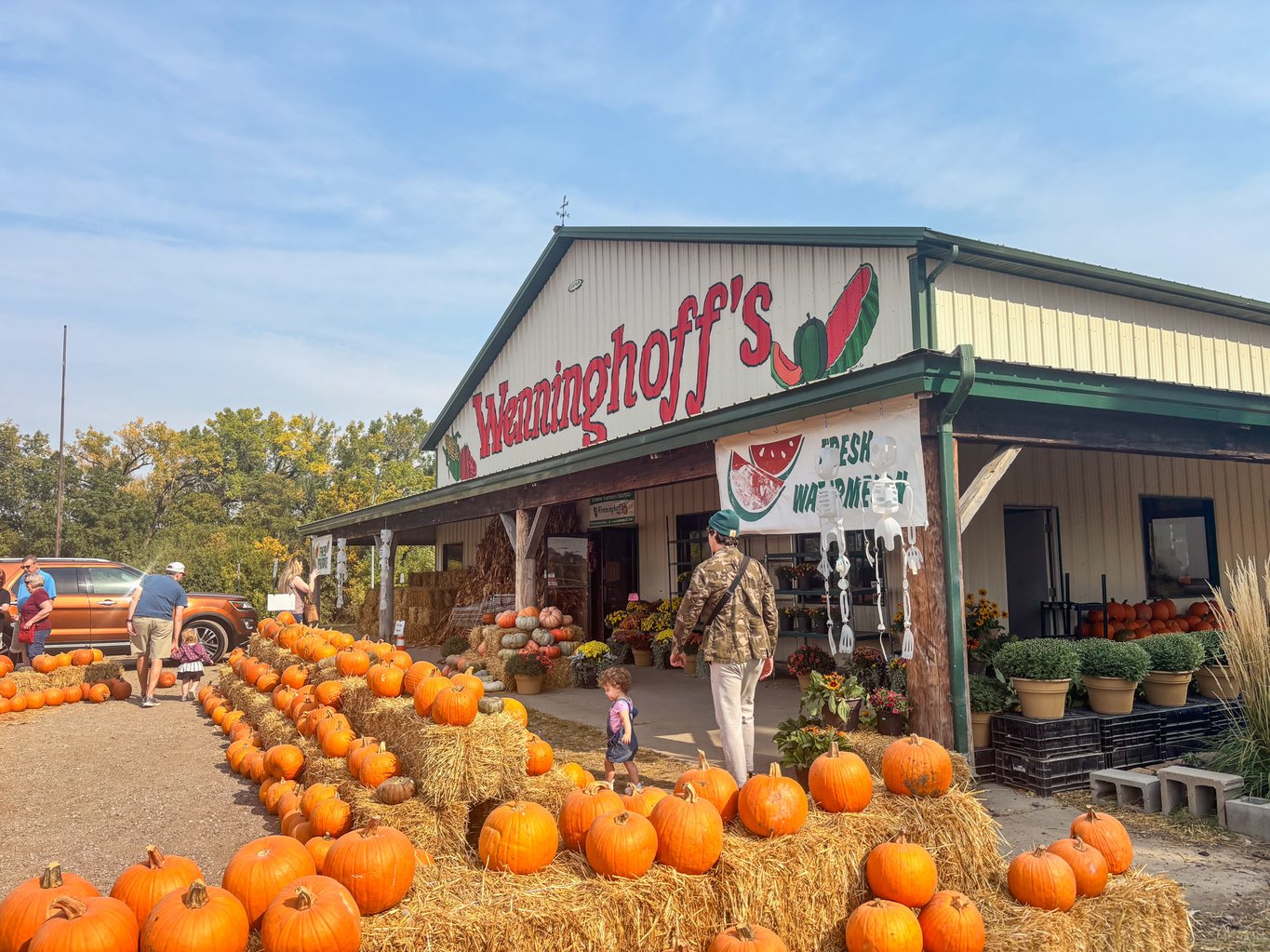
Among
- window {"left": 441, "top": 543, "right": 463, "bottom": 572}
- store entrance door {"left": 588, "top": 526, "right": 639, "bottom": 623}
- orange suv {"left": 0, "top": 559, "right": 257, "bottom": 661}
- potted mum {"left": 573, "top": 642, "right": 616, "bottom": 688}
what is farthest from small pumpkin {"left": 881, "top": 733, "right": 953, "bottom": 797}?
window {"left": 441, "top": 543, "right": 463, "bottom": 572}

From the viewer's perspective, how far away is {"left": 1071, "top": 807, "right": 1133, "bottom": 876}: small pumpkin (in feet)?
12.0

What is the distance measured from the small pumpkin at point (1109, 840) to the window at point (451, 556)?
18257 mm

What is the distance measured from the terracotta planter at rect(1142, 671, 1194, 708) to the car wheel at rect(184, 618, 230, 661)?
44.1ft

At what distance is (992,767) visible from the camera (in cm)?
626

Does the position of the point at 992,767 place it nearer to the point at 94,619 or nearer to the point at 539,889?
the point at 539,889

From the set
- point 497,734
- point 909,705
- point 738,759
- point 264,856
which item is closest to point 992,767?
point 909,705

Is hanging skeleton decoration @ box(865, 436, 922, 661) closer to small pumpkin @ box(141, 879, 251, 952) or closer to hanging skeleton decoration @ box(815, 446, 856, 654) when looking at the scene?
hanging skeleton decoration @ box(815, 446, 856, 654)

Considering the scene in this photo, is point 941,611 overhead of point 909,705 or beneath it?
overhead

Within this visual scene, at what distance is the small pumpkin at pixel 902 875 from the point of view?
3273 mm

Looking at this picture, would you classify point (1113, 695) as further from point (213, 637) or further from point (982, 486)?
point (213, 637)

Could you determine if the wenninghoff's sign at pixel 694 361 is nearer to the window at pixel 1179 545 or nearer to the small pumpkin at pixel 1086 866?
the small pumpkin at pixel 1086 866

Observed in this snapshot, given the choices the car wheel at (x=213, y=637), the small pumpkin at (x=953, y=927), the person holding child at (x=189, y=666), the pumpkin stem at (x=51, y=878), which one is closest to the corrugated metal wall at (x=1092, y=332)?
the small pumpkin at (x=953, y=927)

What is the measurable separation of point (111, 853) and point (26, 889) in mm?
2882

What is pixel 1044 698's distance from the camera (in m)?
6.06
